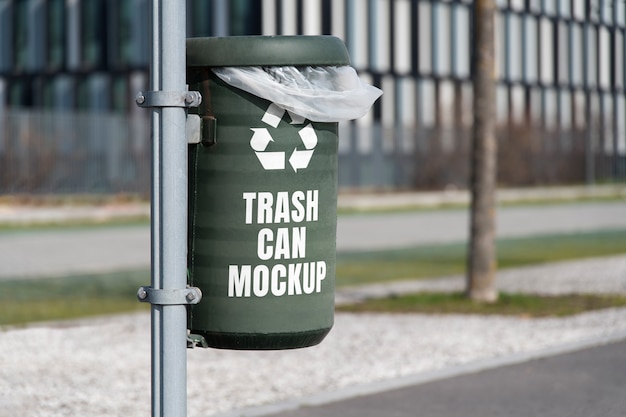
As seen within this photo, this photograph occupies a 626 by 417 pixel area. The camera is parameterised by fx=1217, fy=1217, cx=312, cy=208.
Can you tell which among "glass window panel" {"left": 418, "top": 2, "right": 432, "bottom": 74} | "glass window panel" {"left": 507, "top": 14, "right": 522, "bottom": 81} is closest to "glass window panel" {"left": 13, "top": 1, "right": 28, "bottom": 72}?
"glass window panel" {"left": 418, "top": 2, "right": 432, "bottom": 74}

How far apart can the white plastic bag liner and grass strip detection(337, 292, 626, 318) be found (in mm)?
6702

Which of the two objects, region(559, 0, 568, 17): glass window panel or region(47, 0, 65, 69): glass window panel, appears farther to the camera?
region(559, 0, 568, 17): glass window panel

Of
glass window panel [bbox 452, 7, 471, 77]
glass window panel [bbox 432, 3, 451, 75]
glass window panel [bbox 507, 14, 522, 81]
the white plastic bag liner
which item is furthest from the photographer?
glass window panel [bbox 507, 14, 522, 81]

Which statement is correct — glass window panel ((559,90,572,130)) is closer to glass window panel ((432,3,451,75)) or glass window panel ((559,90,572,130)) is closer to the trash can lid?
glass window panel ((432,3,451,75))

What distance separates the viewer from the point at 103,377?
7.57 m

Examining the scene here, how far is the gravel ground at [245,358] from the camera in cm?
686

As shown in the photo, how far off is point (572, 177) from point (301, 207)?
172ft

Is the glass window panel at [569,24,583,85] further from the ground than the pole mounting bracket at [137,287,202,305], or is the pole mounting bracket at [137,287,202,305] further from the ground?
the glass window panel at [569,24,583,85]

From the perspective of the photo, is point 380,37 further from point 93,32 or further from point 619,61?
point 619,61

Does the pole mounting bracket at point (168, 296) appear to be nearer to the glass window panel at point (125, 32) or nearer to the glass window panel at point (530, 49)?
the glass window panel at point (125, 32)

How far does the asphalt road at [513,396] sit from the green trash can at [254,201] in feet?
7.85

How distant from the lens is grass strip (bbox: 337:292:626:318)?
35.2 feet

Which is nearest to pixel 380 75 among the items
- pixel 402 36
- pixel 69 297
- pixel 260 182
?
pixel 402 36

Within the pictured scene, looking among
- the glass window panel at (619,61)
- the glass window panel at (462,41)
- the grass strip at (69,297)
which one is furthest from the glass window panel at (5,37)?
the grass strip at (69,297)
